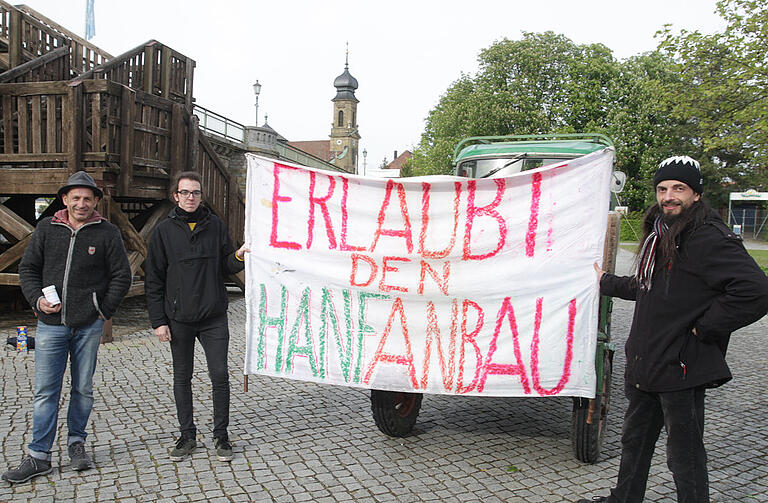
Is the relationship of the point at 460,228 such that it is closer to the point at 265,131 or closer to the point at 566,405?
the point at 566,405

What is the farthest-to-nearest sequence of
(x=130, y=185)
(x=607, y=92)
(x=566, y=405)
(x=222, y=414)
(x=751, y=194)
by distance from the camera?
(x=607, y=92), (x=751, y=194), (x=130, y=185), (x=566, y=405), (x=222, y=414)

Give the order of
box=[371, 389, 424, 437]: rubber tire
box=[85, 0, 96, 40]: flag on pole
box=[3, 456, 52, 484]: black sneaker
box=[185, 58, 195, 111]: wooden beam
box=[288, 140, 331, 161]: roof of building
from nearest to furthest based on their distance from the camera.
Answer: box=[3, 456, 52, 484]: black sneaker < box=[371, 389, 424, 437]: rubber tire < box=[185, 58, 195, 111]: wooden beam < box=[85, 0, 96, 40]: flag on pole < box=[288, 140, 331, 161]: roof of building

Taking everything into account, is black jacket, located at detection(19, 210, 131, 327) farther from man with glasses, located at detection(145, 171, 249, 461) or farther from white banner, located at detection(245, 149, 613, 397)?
white banner, located at detection(245, 149, 613, 397)

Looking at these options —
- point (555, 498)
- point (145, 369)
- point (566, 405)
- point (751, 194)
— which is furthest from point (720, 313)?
point (751, 194)

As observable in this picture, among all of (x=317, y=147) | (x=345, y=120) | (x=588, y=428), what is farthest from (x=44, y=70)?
(x=317, y=147)

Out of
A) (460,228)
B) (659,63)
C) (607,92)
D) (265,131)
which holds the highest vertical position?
(659,63)

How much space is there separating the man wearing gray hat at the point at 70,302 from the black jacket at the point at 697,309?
11.5ft

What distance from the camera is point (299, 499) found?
3969mm

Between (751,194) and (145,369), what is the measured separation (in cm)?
3828

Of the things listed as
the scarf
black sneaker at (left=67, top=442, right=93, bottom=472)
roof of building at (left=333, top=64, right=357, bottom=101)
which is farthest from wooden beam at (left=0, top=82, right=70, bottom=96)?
roof of building at (left=333, top=64, right=357, bottom=101)

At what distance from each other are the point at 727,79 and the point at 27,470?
16214 millimetres

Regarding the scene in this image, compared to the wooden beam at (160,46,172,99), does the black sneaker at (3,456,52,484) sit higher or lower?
lower

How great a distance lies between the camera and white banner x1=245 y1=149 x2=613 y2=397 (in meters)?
4.17

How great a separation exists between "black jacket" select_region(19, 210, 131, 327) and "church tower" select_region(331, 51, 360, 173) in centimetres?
10905
